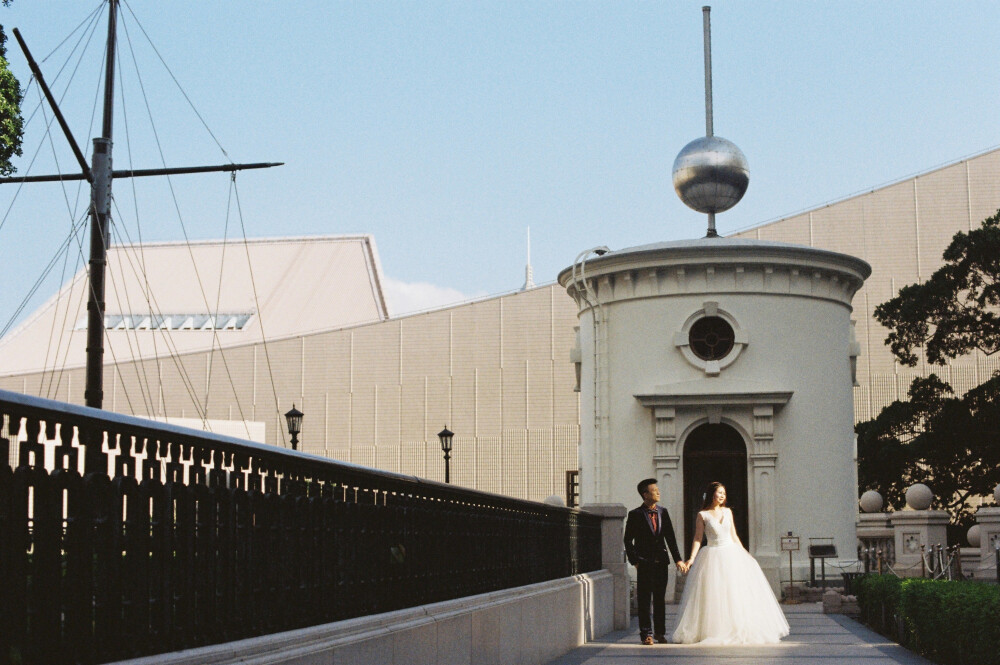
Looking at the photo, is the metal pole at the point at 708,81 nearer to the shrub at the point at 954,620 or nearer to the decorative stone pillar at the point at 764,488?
the decorative stone pillar at the point at 764,488

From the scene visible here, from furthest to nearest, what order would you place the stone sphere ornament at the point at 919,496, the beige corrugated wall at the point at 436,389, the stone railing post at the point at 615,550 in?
the beige corrugated wall at the point at 436,389, the stone sphere ornament at the point at 919,496, the stone railing post at the point at 615,550

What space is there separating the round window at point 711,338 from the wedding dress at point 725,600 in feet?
33.3

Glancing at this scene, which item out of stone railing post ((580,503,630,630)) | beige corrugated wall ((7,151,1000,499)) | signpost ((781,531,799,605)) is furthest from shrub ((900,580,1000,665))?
beige corrugated wall ((7,151,1000,499))

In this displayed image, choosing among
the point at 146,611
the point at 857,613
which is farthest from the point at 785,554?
the point at 146,611

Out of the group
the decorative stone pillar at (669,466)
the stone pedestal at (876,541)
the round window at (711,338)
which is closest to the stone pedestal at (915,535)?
the stone pedestal at (876,541)

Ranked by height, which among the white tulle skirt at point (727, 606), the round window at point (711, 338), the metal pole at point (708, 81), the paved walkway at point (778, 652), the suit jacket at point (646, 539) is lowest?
the paved walkway at point (778, 652)

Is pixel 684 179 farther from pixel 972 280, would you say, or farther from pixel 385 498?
pixel 385 498

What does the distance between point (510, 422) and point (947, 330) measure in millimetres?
Result: 23953

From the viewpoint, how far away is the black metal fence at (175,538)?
4512 mm

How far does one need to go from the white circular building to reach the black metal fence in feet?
51.7

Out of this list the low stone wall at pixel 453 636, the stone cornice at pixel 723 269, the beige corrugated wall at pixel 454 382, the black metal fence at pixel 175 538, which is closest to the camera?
the black metal fence at pixel 175 538

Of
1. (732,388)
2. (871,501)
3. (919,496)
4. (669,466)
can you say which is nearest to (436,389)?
(871,501)

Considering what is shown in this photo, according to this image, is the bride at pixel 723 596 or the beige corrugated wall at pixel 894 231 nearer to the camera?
the bride at pixel 723 596

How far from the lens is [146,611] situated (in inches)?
207
